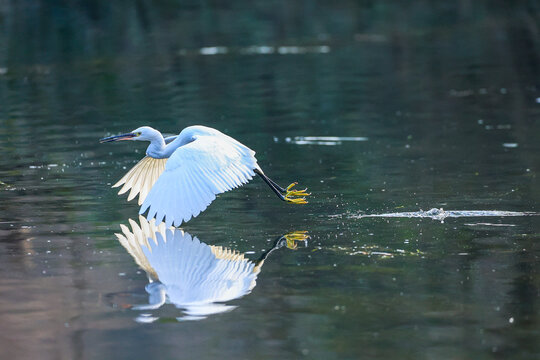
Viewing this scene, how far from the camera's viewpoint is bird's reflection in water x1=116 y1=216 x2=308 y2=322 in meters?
7.95

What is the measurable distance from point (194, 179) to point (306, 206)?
2.25 m

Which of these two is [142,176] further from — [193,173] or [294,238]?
[294,238]

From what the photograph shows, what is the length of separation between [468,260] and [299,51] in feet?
87.7

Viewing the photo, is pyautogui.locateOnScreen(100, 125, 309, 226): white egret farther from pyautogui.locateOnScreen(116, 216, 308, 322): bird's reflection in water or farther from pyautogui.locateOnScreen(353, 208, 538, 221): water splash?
pyautogui.locateOnScreen(353, 208, 538, 221): water splash

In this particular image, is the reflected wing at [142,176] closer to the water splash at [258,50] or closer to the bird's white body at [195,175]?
the bird's white body at [195,175]

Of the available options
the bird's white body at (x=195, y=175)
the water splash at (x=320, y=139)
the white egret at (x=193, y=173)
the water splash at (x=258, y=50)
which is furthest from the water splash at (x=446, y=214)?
the water splash at (x=258, y=50)

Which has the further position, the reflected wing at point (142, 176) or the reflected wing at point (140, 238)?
the reflected wing at point (142, 176)

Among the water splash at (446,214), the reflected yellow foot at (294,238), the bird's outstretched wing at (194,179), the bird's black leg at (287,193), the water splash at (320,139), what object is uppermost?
the bird's outstretched wing at (194,179)

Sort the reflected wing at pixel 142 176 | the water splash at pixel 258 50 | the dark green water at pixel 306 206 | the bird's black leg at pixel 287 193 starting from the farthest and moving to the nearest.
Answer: the water splash at pixel 258 50
the reflected wing at pixel 142 176
the bird's black leg at pixel 287 193
the dark green water at pixel 306 206

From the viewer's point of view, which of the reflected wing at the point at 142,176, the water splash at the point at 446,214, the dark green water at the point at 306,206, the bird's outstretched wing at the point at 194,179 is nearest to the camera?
the dark green water at the point at 306,206

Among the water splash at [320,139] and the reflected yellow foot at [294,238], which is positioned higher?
the reflected yellow foot at [294,238]

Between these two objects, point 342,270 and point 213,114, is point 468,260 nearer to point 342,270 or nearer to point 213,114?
point 342,270

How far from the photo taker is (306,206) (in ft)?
38.3

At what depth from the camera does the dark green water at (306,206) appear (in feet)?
23.6
